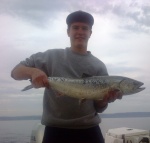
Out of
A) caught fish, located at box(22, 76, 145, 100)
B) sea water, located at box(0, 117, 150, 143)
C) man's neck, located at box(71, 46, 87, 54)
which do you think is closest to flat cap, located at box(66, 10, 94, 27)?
man's neck, located at box(71, 46, 87, 54)

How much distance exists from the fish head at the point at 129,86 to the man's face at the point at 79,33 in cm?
104

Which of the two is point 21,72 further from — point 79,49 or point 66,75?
point 79,49

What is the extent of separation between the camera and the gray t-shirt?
203 inches

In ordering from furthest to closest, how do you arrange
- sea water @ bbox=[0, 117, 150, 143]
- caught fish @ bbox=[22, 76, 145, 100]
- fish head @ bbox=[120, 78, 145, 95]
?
sea water @ bbox=[0, 117, 150, 143] < fish head @ bbox=[120, 78, 145, 95] < caught fish @ bbox=[22, 76, 145, 100]

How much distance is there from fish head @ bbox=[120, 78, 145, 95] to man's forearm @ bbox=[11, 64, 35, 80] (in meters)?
1.80

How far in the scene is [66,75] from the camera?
5.47 metres

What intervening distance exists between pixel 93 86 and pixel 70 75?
51cm

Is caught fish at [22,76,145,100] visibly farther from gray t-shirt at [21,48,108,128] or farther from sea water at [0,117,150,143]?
sea water at [0,117,150,143]

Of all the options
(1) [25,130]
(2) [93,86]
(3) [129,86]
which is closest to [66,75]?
(2) [93,86]

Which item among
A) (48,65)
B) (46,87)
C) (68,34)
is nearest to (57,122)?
(46,87)

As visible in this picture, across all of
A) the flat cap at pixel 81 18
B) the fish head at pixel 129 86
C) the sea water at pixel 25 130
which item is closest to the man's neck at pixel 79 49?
the flat cap at pixel 81 18

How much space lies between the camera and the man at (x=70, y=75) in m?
5.12

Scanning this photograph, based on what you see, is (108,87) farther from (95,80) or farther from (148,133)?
(148,133)

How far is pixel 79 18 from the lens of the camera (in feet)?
19.0
